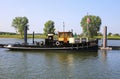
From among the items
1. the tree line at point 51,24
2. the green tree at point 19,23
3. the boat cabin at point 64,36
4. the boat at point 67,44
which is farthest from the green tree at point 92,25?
the boat at point 67,44

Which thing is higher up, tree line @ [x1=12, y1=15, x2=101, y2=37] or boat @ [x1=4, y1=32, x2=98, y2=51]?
tree line @ [x1=12, y1=15, x2=101, y2=37]

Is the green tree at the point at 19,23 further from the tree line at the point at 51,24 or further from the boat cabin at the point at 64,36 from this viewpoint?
the boat cabin at the point at 64,36

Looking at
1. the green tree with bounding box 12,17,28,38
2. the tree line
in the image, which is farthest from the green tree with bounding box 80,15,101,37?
the green tree with bounding box 12,17,28,38

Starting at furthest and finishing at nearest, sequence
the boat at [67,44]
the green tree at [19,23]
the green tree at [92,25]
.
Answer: the green tree at [19,23] → the green tree at [92,25] → the boat at [67,44]

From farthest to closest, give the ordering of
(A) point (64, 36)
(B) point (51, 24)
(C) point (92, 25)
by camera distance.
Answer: (B) point (51, 24) → (C) point (92, 25) → (A) point (64, 36)

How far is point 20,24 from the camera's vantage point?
135750mm

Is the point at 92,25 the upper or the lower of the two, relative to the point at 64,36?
upper

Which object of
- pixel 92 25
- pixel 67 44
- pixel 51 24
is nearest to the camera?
pixel 67 44

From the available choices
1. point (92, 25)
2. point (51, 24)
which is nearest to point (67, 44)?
point (92, 25)

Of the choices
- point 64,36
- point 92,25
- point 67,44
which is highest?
point 92,25

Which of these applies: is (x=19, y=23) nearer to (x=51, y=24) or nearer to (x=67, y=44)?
(x=51, y=24)

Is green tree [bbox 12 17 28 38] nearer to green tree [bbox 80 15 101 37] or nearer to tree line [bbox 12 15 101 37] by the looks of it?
tree line [bbox 12 15 101 37]

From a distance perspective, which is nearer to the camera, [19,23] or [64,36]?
[64,36]

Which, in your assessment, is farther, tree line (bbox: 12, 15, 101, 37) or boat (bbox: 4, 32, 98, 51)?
tree line (bbox: 12, 15, 101, 37)
